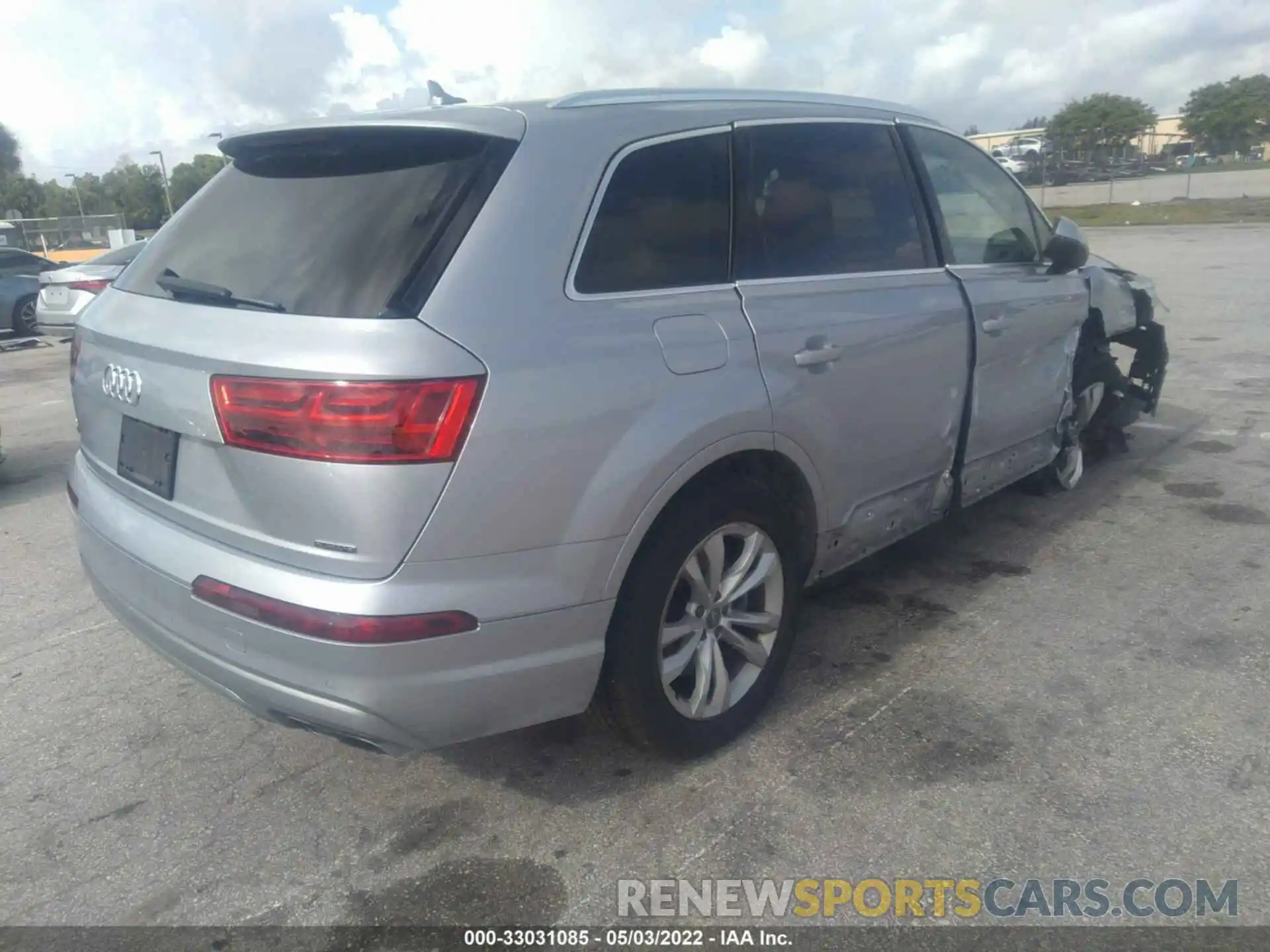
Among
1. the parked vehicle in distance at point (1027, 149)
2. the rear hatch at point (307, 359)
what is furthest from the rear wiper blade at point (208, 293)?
the parked vehicle in distance at point (1027, 149)

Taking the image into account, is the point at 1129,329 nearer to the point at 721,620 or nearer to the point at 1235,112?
the point at 721,620

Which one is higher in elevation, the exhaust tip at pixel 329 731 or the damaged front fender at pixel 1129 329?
the damaged front fender at pixel 1129 329

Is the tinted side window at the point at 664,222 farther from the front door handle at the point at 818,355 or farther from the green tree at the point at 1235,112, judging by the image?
the green tree at the point at 1235,112

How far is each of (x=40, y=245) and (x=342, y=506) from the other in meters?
39.4

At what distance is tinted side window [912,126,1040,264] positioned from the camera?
155 inches

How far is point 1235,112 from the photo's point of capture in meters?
60.1

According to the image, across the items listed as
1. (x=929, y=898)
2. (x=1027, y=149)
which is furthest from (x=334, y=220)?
(x=1027, y=149)

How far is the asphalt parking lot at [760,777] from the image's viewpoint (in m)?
2.55

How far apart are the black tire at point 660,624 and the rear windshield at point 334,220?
93cm

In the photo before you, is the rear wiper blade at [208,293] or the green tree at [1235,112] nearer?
the rear wiper blade at [208,293]

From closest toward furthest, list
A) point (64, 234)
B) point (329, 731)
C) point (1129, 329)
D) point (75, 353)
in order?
point (329, 731) → point (75, 353) → point (1129, 329) → point (64, 234)

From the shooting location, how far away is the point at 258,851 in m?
2.68

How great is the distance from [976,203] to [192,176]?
28.6ft

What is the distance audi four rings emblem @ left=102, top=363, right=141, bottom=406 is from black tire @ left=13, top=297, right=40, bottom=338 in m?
14.2
